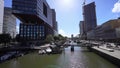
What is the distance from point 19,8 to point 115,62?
114219 millimetres

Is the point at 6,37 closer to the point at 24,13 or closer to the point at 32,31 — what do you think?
the point at 24,13

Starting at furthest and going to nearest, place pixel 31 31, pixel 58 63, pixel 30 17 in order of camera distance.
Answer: pixel 31 31, pixel 30 17, pixel 58 63

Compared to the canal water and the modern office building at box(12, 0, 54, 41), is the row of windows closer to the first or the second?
the modern office building at box(12, 0, 54, 41)

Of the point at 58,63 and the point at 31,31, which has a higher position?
the point at 31,31

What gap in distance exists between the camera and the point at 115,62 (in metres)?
42.2

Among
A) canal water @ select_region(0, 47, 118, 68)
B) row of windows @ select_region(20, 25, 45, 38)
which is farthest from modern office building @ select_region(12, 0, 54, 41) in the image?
canal water @ select_region(0, 47, 118, 68)

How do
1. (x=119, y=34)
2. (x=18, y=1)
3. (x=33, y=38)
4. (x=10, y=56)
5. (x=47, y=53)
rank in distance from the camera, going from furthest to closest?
(x=33, y=38) → (x=18, y=1) → (x=119, y=34) → (x=47, y=53) → (x=10, y=56)

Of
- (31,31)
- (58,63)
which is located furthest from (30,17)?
(58,63)

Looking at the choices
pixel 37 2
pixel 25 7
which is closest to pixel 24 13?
pixel 25 7

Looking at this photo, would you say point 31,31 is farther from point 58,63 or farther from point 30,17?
point 58,63

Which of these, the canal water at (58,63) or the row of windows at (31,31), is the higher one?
the row of windows at (31,31)

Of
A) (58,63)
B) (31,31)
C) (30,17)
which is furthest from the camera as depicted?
(31,31)

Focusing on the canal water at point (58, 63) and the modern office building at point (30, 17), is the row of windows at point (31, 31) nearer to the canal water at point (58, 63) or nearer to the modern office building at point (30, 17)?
the modern office building at point (30, 17)

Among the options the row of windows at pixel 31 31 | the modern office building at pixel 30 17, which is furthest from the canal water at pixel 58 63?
the row of windows at pixel 31 31
